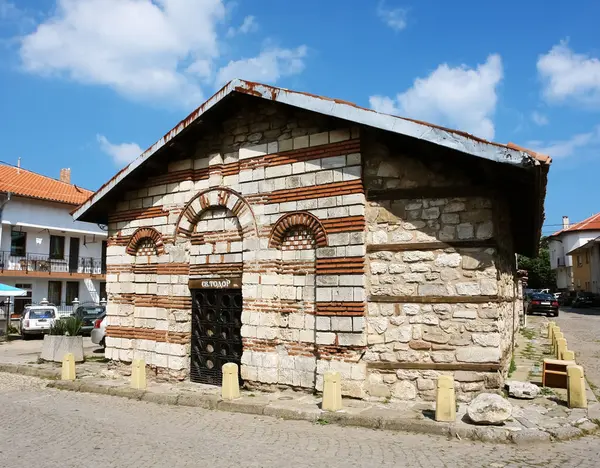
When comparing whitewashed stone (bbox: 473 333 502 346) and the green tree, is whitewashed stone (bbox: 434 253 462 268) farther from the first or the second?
the green tree

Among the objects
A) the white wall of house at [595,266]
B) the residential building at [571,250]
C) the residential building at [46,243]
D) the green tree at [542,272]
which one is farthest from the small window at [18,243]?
the green tree at [542,272]

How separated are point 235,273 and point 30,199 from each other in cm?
2465

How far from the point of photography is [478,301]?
341 inches

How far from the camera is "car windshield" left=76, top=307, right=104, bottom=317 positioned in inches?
968

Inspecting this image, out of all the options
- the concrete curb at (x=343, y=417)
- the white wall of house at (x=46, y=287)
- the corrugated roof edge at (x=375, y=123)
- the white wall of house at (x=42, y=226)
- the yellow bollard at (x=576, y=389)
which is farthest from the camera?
Answer: the white wall of house at (x=46, y=287)

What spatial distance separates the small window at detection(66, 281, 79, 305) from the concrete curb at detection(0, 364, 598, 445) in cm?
2569

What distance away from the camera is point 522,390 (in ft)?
29.1

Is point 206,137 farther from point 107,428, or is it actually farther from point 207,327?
point 107,428

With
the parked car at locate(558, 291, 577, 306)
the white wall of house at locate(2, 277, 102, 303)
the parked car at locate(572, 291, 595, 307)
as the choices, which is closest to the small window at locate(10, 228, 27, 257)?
the white wall of house at locate(2, 277, 102, 303)

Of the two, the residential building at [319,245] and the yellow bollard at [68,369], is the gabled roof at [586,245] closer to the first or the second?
the residential building at [319,245]

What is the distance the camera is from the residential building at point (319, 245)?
8.77m

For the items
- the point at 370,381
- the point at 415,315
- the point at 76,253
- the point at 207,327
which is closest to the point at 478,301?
the point at 415,315

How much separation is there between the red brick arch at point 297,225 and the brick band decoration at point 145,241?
3.19 m

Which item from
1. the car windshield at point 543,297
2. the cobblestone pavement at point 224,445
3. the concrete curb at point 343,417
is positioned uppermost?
the car windshield at point 543,297
